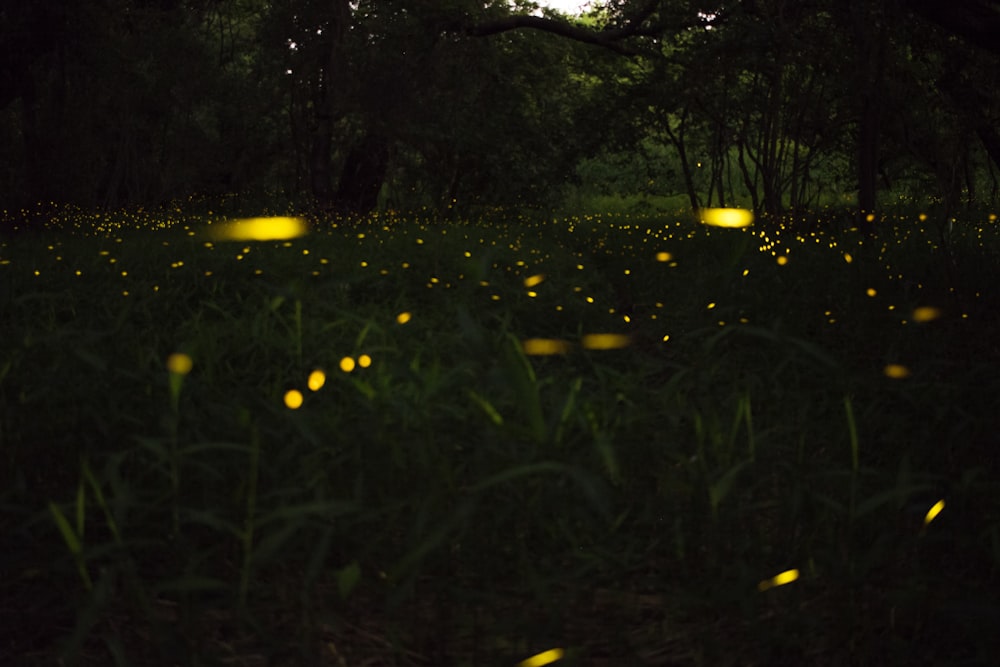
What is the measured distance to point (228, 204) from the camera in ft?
62.8

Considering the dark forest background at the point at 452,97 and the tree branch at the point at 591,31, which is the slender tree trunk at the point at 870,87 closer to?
the dark forest background at the point at 452,97

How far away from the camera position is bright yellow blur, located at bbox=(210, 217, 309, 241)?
939cm

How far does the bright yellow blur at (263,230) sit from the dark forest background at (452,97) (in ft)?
10.6

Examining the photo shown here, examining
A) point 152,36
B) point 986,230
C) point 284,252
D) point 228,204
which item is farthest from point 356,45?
point 986,230

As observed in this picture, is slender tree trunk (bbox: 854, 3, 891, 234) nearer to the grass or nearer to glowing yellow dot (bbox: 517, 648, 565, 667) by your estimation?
the grass

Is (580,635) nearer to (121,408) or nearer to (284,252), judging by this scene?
(121,408)

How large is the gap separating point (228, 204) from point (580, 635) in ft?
61.2

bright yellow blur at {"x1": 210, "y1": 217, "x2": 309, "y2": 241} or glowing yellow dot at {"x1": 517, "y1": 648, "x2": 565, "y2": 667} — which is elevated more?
bright yellow blur at {"x1": 210, "y1": 217, "x2": 309, "y2": 241}

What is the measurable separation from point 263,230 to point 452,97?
7235mm

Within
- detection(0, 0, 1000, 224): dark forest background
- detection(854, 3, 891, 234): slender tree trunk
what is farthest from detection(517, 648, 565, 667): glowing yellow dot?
detection(0, 0, 1000, 224): dark forest background

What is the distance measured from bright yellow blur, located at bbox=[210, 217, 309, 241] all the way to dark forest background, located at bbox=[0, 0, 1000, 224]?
3.24m

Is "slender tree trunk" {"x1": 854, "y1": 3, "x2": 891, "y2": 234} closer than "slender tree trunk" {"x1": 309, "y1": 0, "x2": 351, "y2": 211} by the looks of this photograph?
Yes

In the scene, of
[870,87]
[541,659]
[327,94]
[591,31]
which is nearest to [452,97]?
[327,94]

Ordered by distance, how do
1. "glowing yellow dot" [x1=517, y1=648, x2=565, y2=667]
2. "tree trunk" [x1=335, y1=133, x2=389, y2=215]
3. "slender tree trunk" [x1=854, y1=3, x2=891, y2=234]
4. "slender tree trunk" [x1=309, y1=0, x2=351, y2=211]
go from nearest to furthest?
"glowing yellow dot" [x1=517, y1=648, x2=565, y2=667]
"slender tree trunk" [x1=854, y1=3, x2=891, y2=234]
"slender tree trunk" [x1=309, y1=0, x2=351, y2=211]
"tree trunk" [x1=335, y1=133, x2=389, y2=215]
